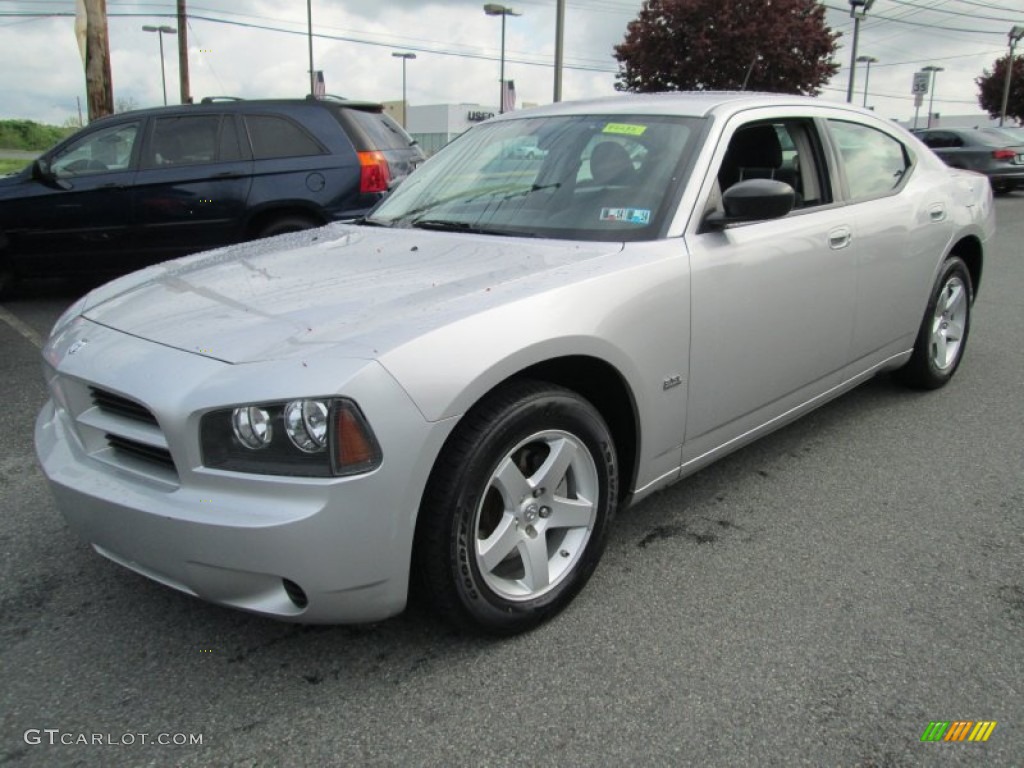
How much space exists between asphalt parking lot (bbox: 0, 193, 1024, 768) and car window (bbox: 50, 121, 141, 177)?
15.2 ft

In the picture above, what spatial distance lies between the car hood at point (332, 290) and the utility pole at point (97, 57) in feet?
32.3

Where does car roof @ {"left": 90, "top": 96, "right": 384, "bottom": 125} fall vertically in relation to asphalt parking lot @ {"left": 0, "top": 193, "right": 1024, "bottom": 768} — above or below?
above

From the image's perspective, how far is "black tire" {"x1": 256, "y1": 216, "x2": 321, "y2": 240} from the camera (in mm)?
7121

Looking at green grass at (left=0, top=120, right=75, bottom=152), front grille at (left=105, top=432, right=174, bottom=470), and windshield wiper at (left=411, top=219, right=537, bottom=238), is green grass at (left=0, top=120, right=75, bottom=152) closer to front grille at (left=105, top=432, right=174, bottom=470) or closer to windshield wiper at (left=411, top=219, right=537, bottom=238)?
windshield wiper at (left=411, top=219, right=537, bottom=238)

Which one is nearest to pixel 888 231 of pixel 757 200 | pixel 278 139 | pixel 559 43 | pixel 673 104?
pixel 673 104

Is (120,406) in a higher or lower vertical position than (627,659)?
higher

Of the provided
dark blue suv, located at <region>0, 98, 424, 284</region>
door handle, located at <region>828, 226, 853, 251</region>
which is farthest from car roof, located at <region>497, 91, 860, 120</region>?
dark blue suv, located at <region>0, 98, 424, 284</region>

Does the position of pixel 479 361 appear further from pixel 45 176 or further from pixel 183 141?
pixel 45 176

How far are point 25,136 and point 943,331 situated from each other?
7835 cm

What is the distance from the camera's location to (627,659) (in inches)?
89.8

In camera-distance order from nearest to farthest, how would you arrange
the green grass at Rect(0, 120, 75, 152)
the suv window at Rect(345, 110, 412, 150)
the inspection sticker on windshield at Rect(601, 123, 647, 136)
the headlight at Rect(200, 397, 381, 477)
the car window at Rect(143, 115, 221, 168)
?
the headlight at Rect(200, 397, 381, 477) → the inspection sticker on windshield at Rect(601, 123, 647, 136) → the car window at Rect(143, 115, 221, 168) → the suv window at Rect(345, 110, 412, 150) → the green grass at Rect(0, 120, 75, 152)

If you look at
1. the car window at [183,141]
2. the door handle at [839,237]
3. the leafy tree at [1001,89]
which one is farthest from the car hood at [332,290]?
the leafy tree at [1001,89]

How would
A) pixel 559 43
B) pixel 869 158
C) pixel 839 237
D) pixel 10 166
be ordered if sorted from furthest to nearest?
pixel 10 166
pixel 559 43
pixel 869 158
pixel 839 237

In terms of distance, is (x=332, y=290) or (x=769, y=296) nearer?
(x=332, y=290)
